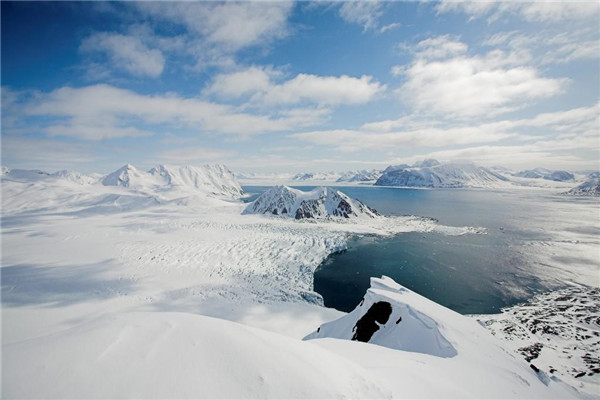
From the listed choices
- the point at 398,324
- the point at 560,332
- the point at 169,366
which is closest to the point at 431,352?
the point at 398,324

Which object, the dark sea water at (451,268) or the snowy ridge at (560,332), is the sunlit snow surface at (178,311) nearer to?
the dark sea water at (451,268)

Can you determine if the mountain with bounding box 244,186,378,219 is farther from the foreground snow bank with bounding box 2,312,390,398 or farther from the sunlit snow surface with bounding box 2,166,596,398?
the foreground snow bank with bounding box 2,312,390,398

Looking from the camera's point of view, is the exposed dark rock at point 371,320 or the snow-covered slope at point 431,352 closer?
the snow-covered slope at point 431,352

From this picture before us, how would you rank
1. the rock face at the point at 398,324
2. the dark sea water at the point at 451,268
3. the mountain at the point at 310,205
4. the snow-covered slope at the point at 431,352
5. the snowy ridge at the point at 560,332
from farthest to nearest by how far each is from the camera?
the mountain at the point at 310,205
the dark sea water at the point at 451,268
the snowy ridge at the point at 560,332
the rock face at the point at 398,324
the snow-covered slope at the point at 431,352

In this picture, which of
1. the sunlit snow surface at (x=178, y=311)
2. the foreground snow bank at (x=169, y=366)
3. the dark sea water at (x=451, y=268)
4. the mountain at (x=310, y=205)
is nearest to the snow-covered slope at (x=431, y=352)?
the sunlit snow surface at (x=178, y=311)

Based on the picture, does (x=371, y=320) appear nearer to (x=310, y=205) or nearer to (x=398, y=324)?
(x=398, y=324)

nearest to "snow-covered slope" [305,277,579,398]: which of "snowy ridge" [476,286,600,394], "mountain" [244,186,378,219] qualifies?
"snowy ridge" [476,286,600,394]
